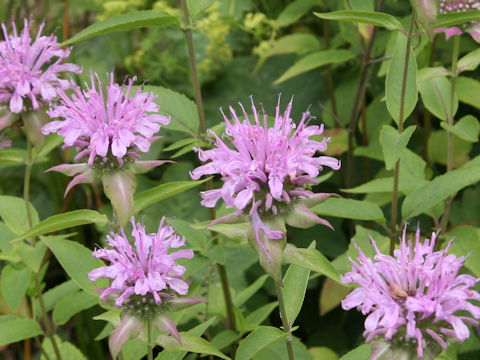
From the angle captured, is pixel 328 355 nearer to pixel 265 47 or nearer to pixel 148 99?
pixel 148 99

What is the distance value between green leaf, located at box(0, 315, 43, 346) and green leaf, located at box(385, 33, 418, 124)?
90 cm

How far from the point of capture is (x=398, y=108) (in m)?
1.29

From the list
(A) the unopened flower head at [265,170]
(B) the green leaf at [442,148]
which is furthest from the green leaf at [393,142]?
(B) the green leaf at [442,148]

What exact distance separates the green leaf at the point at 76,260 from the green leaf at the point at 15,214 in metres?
0.21

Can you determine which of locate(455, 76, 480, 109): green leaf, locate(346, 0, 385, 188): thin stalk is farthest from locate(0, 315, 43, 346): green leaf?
locate(455, 76, 480, 109): green leaf

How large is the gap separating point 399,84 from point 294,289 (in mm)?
459

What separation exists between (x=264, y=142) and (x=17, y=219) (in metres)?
0.72

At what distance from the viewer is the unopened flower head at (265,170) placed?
97 centimetres

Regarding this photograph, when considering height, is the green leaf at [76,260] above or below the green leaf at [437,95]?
below

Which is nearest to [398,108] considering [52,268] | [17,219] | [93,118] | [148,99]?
[148,99]

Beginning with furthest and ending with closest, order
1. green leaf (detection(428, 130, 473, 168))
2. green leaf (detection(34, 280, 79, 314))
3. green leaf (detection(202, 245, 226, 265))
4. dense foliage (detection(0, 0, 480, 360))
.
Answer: green leaf (detection(428, 130, 473, 168)) < green leaf (detection(34, 280, 79, 314)) < green leaf (detection(202, 245, 226, 265)) < dense foliage (detection(0, 0, 480, 360))

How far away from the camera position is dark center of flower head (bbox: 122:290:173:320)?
1081 mm

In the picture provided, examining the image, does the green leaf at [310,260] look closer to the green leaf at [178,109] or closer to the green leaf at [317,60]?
the green leaf at [178,109]

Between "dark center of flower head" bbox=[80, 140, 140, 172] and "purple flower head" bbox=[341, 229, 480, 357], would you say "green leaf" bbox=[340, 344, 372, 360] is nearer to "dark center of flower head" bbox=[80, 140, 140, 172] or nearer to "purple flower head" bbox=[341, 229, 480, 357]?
"purple flower head" bbox=[341, 229, 480, 357]
